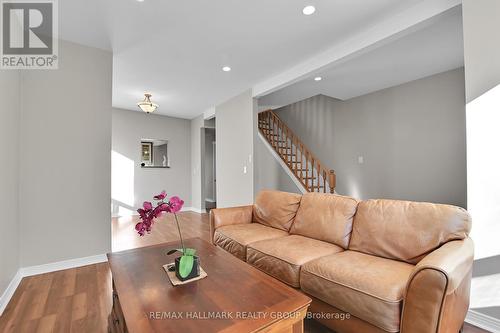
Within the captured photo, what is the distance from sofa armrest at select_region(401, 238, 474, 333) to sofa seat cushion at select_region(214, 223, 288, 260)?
1.25 m

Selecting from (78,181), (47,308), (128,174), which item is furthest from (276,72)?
(128,174)

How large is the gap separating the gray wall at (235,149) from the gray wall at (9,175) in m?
2.99

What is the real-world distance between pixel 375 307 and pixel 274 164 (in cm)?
435

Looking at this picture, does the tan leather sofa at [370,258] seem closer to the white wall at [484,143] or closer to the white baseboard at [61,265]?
the white wall at [484,143]

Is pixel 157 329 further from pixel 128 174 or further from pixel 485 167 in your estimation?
pixel 128 174

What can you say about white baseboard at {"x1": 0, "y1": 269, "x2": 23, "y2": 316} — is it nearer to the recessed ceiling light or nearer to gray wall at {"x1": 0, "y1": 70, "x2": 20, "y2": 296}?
gray wall at {"x1": 0, "y1": 70, "x2": 20, "y2": 296}

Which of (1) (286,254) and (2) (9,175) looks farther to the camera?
(2) (9,175)

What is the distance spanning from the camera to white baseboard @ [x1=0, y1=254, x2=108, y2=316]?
1949 millimetres

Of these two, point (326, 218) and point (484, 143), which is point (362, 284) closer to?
point (326, 218)

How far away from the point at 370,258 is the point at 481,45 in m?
1.71

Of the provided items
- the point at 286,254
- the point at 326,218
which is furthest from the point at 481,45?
the point at 286,254

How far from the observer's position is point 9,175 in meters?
2.08

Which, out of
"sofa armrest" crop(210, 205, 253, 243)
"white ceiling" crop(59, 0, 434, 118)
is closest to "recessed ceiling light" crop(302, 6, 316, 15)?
"white ceiling" crop(59, 0, 434, 118)

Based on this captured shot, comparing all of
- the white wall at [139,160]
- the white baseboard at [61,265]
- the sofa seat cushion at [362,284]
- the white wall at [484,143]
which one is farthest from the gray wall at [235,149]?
the white wall at [484,143]
